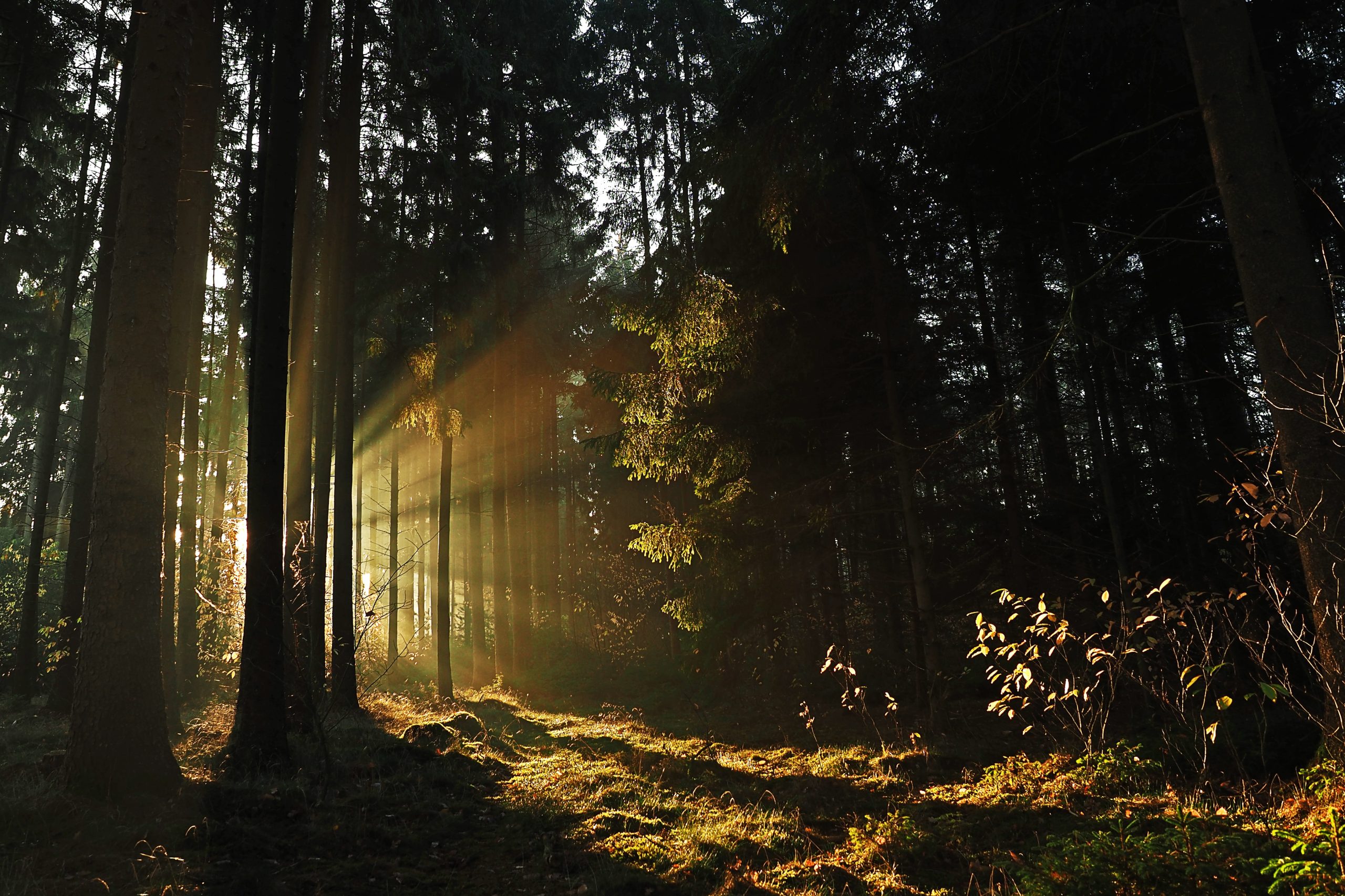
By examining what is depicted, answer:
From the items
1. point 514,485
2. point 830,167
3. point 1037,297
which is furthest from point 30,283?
point 1037,297

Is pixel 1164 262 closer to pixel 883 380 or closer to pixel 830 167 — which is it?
pixel 883 380

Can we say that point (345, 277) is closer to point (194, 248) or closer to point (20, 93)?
point (194, 248)

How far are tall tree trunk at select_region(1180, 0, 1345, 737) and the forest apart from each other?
30mm

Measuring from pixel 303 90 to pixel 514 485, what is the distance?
11.5m

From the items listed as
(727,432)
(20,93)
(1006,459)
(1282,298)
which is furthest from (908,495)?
(20,93)

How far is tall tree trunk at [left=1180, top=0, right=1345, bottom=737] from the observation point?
15.2 feet

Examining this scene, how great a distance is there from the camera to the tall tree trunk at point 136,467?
5914 mm

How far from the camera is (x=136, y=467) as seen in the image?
21.0 ft

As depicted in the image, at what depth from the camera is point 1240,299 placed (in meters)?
9.65

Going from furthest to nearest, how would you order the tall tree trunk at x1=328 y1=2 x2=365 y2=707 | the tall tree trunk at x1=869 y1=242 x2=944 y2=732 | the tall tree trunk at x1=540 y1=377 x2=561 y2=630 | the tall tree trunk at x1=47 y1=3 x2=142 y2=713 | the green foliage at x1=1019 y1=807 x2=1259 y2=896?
the tall tree trunk at x1=540 y1=377 x2=561 y2=630 < the tall tree trunk at x1=328 y1=2 x2=365 y2=707 < the tall tree trunk at x1=47 y1=3 x2=142 y2=713 < the tall tree trunk at x1=869 y1=242 x2=944 y2=732 < the green foliage at x1=1019 y1=807 x2=1259 y2=896

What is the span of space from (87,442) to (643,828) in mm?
12414

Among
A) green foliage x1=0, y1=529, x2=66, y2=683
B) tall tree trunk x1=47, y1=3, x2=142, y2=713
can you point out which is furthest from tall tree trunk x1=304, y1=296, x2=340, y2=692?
green foliage x1=0, y1=529, x2=66, y2=683

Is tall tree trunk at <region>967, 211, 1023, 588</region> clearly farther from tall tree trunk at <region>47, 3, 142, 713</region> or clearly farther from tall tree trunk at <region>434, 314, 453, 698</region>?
tall tree trunk at <region>47, 3, 142, 713</region>

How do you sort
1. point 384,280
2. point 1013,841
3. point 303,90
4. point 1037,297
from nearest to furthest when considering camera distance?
point 1013,841, point 1037,297, point 303,90, point 384,280
